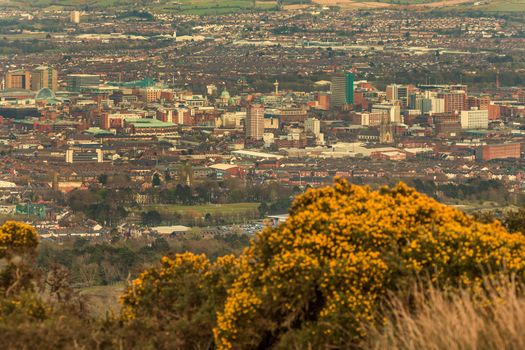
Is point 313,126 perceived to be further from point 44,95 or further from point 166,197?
point 166,197

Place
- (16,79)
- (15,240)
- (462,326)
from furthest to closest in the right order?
1. (16,79)
2. (15,240)
3. (462,326)

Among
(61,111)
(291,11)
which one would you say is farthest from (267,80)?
(291,11)

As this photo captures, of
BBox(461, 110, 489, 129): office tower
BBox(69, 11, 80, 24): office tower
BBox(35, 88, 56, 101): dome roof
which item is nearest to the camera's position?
BBox(461, 110, 489, 129): office tower

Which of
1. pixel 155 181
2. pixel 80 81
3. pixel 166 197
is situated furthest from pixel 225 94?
pixel 166 197

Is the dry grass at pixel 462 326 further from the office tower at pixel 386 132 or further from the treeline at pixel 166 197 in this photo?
the office tower at pixel 386 132

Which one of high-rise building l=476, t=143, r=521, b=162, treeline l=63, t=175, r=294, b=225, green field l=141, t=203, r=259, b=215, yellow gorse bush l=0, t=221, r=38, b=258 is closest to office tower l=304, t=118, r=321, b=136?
high-rise building l=476, t=143, r=521, b=162

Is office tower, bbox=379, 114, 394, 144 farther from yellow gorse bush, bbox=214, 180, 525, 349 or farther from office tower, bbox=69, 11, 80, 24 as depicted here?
yellow gorse bush, bbox=214, 180, 525, 349
